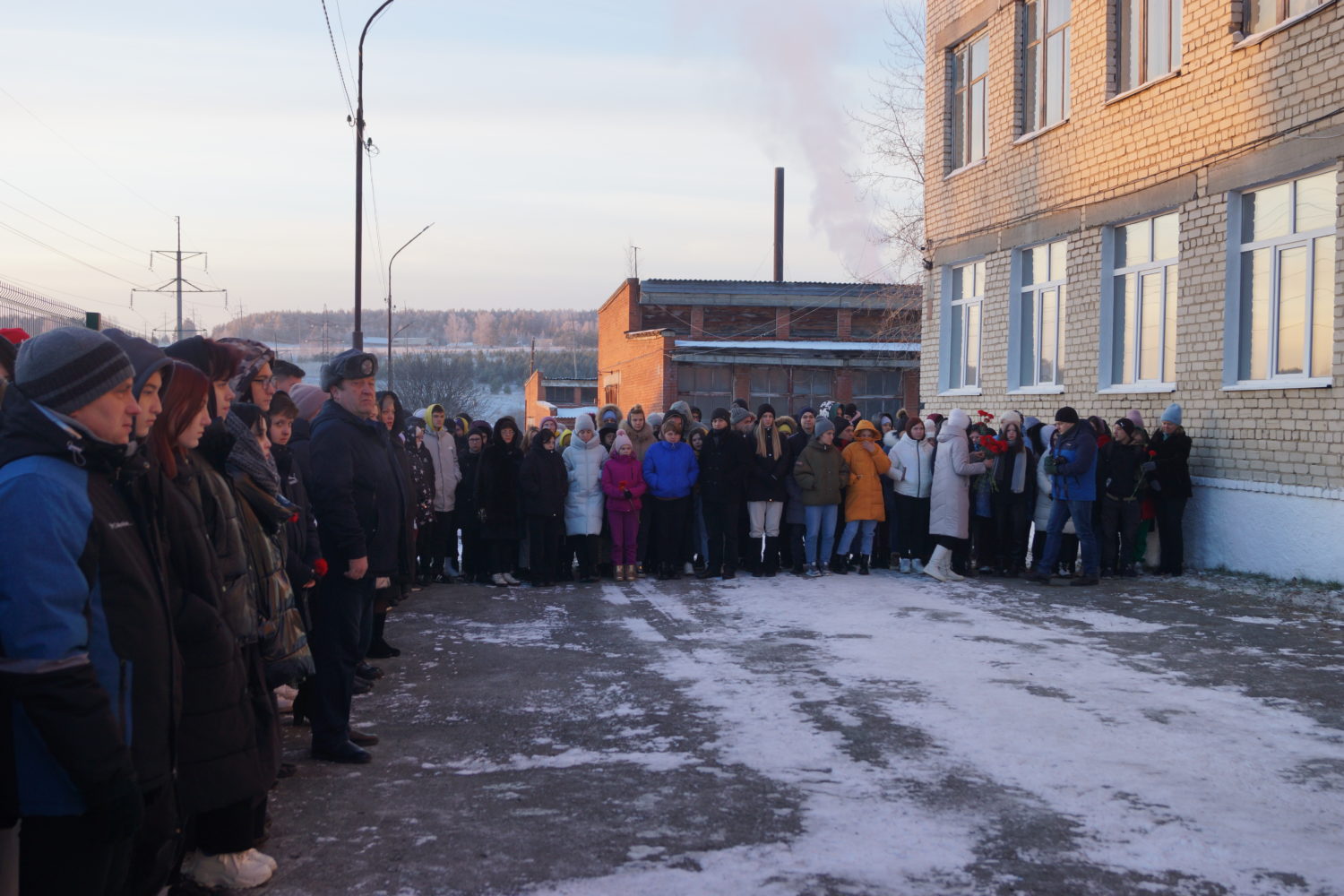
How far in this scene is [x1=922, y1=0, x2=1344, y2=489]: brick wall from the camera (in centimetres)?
1179

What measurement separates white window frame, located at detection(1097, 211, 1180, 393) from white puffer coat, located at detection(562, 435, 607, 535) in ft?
23.3

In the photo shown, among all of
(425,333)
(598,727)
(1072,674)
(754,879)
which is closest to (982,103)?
(1072,674)

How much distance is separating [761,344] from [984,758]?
34991 millimetres

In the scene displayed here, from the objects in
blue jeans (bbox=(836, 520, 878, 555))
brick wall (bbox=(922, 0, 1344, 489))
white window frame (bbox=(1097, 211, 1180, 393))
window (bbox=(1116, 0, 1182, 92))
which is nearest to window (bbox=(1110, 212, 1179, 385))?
white window frame (bbox=(1097, 211, 1180, 393))

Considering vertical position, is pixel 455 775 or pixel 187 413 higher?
pixel 187 413

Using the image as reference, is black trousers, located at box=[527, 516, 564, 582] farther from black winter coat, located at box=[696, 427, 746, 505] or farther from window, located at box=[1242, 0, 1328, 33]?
window, located at box=[1242, 0, 1328, 33]

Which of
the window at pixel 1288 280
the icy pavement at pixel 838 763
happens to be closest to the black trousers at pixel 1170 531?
the window at pixel 1288 280

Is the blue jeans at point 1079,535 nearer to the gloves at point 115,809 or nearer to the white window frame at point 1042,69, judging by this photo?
the white window frame at point 1042,69

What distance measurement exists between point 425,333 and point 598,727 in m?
160

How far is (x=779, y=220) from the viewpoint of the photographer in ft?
179

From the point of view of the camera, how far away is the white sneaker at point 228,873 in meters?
4.16

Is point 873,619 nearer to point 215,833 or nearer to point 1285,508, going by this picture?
point 1285,508

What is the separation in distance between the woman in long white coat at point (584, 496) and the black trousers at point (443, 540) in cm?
131

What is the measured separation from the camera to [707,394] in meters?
39.9
